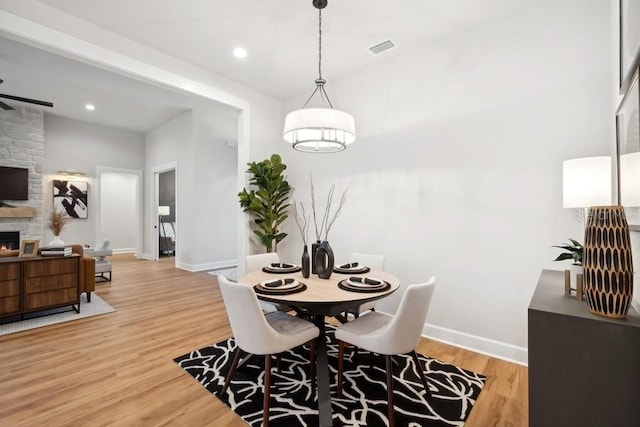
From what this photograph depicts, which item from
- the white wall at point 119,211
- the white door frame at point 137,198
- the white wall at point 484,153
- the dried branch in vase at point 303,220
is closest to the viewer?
the white wall at point 484,153

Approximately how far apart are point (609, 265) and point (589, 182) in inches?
32.5

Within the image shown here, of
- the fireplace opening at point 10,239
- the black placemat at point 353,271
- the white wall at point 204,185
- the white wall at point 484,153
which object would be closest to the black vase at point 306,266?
the black placemat at point 353,271

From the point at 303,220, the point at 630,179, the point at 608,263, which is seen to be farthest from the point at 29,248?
the point at 630,179

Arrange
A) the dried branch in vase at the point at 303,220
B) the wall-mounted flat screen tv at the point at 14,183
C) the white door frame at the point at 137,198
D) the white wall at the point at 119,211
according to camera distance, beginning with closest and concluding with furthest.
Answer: the dried branch in vase at the point at 303,220 < the wall-mounted flat screen tv at the point at 14,183 < the white door frame at the point at 137,198 < the white wall at the point at 119,211

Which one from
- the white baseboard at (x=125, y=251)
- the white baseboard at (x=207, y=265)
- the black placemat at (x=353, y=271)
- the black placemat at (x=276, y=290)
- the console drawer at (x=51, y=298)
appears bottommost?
the white baseboard at (x=207, y=265)

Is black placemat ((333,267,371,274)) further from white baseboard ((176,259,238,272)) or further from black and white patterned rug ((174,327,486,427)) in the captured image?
white baseboard ((176,259,238,272))

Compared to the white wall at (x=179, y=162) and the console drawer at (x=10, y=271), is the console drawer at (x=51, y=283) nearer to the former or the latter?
the console drawer at (x=10, y=271)

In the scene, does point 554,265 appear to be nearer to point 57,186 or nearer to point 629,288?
point 629,288

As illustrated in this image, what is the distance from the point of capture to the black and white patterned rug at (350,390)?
6.00 ft

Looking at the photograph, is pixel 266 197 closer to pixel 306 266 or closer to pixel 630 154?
pixel 306 266

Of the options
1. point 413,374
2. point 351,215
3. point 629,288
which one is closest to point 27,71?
point 351,215

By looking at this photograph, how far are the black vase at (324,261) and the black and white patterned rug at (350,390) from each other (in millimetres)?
795

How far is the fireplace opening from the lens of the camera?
564cm

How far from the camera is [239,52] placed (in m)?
3.31
